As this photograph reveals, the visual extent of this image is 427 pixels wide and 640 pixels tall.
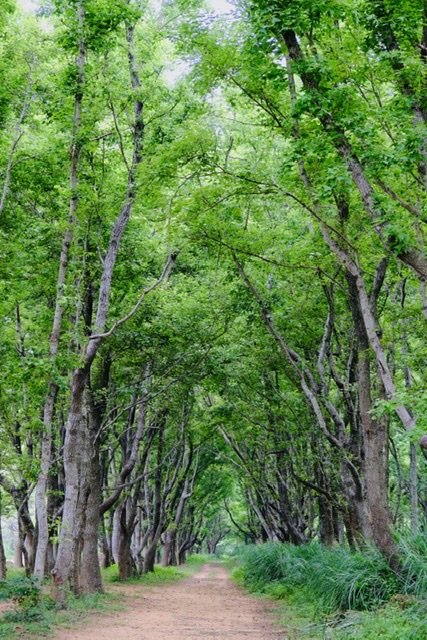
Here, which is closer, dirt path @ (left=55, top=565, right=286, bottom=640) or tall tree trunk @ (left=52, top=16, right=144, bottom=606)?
dirt path @ (left=55, top=565, right=286, bottom=640)

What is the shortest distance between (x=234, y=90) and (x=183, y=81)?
6.84ft

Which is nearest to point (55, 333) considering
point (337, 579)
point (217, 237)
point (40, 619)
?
point (217, 237)

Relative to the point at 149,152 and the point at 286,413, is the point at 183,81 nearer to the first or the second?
the point at 149,152

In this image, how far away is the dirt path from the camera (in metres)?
9.42

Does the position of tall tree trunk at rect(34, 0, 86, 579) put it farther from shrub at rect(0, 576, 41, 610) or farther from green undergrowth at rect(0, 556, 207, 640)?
green undergrowth at rect(0, 556, 207, 640)

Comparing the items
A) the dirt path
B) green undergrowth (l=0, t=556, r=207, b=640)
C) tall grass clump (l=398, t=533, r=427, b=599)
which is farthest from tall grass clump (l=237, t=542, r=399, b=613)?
green undergrowth (l=0, t=556, r=207, b=640)

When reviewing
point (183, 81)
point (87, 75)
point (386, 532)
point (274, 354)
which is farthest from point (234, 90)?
point (386, 532)

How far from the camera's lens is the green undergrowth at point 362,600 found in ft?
22.5

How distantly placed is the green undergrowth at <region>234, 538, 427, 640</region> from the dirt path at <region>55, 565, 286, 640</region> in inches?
23.7

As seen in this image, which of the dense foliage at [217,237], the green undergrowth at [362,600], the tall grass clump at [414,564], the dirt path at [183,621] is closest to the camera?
the green undergrowth at [362,600]

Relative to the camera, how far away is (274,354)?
1581 centimetres

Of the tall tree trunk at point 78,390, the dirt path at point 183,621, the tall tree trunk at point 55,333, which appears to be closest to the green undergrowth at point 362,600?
the dirt path at point 183,621

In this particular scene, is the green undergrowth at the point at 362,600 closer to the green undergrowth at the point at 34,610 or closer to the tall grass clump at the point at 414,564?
the tall grass clump at the point at 414,564

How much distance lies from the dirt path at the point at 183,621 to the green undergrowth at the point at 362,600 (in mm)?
601
